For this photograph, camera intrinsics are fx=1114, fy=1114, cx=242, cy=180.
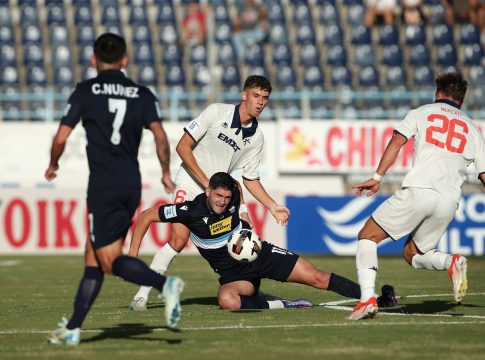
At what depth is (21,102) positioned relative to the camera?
2588 centimetres

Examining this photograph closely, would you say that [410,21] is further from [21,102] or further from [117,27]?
[21,102]

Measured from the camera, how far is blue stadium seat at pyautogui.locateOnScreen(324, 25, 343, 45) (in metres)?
28.3

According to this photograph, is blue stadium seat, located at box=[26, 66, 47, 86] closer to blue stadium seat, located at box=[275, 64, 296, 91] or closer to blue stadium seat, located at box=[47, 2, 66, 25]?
blue stadium seat, located at box=[47, 2, 66, 25]

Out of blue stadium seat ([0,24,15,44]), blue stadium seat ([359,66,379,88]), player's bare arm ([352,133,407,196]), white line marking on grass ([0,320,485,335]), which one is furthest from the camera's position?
blue stadium seat ([359,66,379,88])

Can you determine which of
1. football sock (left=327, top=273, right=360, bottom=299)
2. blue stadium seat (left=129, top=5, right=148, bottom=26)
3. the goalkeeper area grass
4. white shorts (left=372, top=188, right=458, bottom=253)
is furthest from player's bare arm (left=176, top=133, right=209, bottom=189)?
blue stadium seat (left=129, top=5, right=148, bottom=26)

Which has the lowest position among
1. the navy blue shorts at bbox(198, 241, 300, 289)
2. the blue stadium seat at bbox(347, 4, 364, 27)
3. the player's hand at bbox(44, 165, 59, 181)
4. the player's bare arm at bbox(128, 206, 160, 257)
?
the navy blue shorts at bbox(198, 241, 300, 289)

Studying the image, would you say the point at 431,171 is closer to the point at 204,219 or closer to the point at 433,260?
the point at 433,260

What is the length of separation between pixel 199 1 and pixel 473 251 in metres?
11.0

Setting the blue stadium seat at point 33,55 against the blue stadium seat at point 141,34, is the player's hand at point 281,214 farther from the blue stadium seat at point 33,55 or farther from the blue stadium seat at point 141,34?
the blue stadium seat at point 141,34

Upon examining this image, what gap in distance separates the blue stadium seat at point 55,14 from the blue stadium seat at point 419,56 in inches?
346

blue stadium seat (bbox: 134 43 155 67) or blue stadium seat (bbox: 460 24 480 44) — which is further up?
Result: blue stadium seat (bbox: 460 24 480 44)

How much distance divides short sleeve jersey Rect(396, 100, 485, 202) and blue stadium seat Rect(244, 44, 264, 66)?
17.9 meters

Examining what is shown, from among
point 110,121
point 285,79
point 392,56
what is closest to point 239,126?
point 110,121

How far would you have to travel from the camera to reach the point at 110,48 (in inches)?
320
